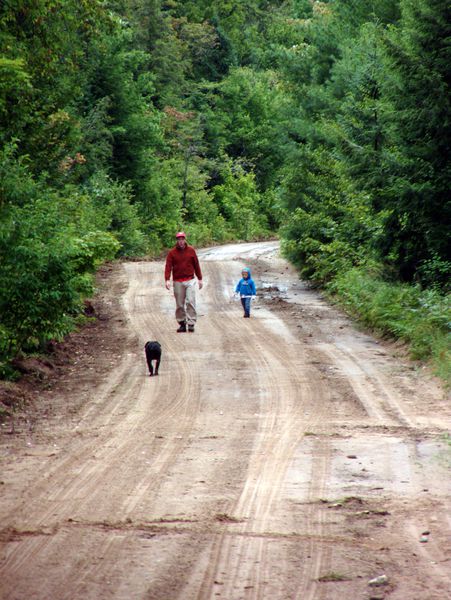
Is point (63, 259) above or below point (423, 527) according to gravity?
above

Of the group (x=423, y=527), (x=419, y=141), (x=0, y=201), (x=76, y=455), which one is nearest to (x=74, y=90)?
(x=419, y=141)

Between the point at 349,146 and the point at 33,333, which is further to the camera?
the point at 349,146

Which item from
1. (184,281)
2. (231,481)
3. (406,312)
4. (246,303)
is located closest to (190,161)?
(246,303)

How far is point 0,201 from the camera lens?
13.7m

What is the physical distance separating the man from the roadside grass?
156 inches

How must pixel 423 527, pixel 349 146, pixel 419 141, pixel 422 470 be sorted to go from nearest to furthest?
pixel 423 527, pixel 422 470, pixel 419 141, pixel 349 146

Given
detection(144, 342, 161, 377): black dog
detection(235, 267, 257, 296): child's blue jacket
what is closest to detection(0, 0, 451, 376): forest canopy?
detection(144, 342, 161, 377): black dog

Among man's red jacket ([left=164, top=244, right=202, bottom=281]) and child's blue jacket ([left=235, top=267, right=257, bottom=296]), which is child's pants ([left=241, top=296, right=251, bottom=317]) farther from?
man's red jacket ([left=164, top=244, right=202, bottom=281])

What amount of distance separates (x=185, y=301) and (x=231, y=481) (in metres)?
11.2

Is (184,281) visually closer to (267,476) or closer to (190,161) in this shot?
(267,476)

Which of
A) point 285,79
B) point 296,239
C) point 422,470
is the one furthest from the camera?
point 285,79

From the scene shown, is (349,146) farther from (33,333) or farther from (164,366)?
(33,333)

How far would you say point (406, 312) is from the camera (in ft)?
60.3

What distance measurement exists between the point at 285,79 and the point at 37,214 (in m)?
37.6
